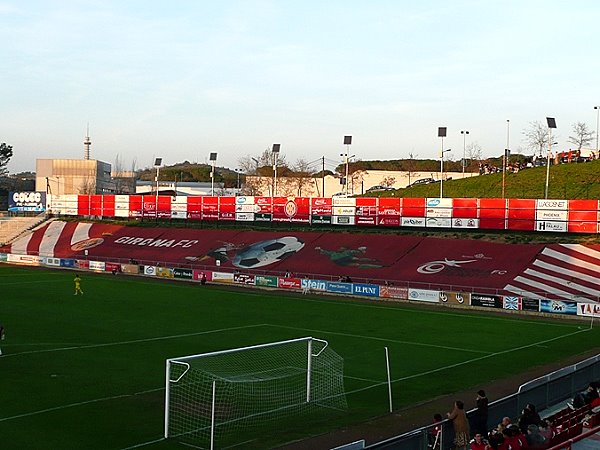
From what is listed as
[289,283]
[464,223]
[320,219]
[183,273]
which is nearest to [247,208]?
[320,219]

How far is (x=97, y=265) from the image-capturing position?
7188 cm

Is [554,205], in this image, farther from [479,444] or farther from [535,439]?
[479,444]

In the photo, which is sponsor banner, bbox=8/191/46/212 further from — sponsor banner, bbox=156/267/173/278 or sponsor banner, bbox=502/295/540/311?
sponsor banner, bbox=502/295/540/311

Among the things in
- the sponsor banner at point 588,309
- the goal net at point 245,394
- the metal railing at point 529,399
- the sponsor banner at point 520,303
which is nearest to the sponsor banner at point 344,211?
Answer: the sponsor banner at point 520,303

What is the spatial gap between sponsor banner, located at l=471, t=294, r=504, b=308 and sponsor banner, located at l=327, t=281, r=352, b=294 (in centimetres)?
982

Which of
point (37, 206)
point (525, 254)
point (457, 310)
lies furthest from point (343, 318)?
point (37, 206)

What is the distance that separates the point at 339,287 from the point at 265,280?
6735 mm

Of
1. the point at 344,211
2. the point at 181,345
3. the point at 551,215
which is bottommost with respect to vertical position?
the point at 181,345

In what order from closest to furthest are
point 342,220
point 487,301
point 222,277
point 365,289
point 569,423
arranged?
point 569,423, point 487,301, point 365,289, point 222,277, point 342,220

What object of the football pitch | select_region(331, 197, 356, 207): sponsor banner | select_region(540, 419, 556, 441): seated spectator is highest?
select_region(331, 197, 356, 207): sponsor banner

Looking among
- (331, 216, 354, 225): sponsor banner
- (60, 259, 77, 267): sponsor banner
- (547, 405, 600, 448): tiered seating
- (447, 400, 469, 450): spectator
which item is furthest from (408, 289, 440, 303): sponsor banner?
(447, 400, 469, 450): spectator

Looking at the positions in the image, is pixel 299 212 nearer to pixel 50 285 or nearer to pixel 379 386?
pixel 50 285

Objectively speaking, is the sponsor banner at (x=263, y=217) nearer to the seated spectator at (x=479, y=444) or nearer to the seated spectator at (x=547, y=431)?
the seated spectator at (x=547, y=431)

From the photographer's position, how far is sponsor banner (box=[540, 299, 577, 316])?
4712 cm
